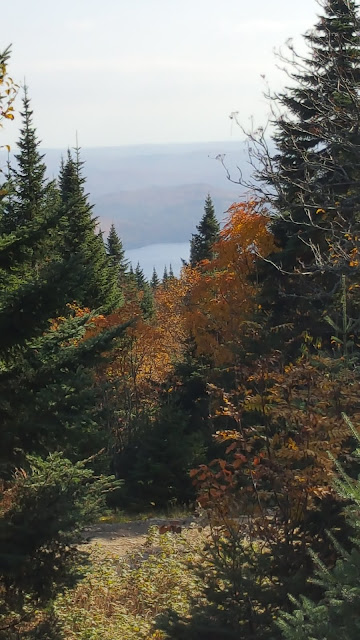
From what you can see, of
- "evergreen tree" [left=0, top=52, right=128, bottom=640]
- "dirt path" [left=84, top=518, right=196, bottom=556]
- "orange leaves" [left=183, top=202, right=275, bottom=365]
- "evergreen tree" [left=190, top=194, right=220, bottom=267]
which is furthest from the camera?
"evergreen tree" [left=190, top=194, right=220, bottom=267]

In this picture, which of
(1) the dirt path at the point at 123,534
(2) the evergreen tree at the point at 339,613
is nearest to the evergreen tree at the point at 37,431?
(2) the evergreen tree at the point at 339,613

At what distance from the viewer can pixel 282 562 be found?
5492 millimetres

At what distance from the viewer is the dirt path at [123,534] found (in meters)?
11.4

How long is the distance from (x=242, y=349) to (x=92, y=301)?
11.2 meters

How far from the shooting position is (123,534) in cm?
1238

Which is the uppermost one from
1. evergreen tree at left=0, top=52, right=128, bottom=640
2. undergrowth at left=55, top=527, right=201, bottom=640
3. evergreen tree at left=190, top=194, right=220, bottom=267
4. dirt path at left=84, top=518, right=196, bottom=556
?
evergreen tree at left=190, top=194, right=220, bottom=267

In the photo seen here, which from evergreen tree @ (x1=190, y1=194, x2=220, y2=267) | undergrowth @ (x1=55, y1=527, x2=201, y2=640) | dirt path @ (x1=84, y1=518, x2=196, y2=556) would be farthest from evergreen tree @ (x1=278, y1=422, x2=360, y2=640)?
evergreen tree @ (x1=190, y1=194, x2=220, y2=267)

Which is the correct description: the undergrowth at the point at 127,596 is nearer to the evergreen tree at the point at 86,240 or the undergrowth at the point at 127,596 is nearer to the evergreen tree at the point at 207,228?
the evergreen tree at the point at 86,240

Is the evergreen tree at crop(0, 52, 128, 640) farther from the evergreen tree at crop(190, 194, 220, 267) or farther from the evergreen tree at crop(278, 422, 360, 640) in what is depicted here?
the evergreen tree at crop(190, 194, 220, 267)

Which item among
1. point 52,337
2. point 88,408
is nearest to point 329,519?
point 88,408

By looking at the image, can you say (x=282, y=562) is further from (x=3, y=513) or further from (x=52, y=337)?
(x=52, y=337)

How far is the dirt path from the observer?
37.4 ft

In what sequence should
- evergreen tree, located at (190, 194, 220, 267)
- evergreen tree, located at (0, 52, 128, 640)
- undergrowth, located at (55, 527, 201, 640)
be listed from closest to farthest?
evergreen tree, located at (0, 52, 128, 640) < undergrowth, located at (55, 527, 201, 640) < evergreen tree, located at (190, 194, 220, 267)

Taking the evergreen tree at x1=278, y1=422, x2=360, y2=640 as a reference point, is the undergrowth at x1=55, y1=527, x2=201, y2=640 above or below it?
below
